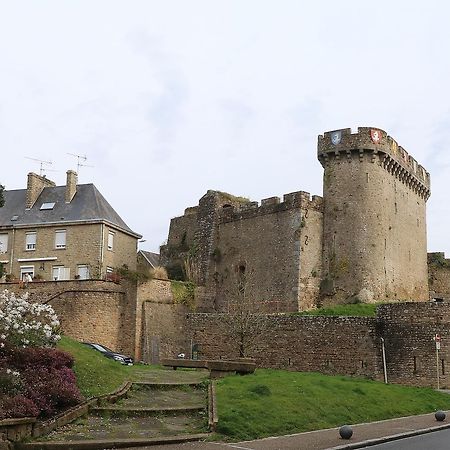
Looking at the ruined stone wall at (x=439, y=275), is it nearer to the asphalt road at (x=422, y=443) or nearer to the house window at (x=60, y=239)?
the house window at (x=60, y=239)

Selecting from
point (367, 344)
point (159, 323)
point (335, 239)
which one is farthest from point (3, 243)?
point (367, 344)

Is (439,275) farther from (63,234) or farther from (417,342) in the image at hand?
(63,234)

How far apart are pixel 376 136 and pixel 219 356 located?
1403 centimetres

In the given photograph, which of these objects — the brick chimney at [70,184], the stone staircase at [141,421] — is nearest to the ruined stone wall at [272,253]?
the brick chimney at [70,184]

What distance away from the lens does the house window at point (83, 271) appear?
36594mm

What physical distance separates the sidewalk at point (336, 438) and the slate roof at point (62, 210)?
937 inches

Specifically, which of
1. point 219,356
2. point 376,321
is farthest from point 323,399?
point 219,356

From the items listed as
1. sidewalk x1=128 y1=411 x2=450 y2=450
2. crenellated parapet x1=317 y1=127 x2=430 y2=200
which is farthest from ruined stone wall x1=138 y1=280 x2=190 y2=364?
sidewalk x1=128 y1=411 x2=450 y2=450

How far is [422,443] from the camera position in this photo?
13094 millimetres

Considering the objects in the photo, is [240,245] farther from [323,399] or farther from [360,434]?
[360,434]

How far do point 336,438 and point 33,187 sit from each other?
30.3 m

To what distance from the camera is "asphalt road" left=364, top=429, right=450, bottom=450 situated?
40.7 feet

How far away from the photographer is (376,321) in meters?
27.9

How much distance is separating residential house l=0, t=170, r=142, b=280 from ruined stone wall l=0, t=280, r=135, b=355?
3.67 meters
